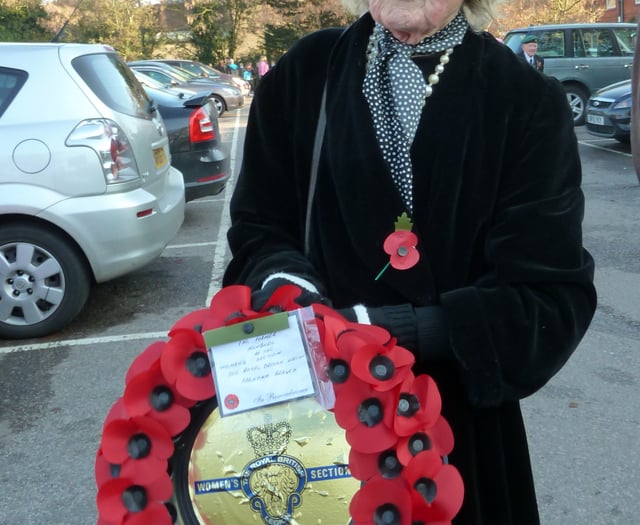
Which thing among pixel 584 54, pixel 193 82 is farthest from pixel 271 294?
pixel 193 82

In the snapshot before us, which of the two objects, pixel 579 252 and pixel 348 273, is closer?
pixel 579 252

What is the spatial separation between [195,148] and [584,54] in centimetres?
986

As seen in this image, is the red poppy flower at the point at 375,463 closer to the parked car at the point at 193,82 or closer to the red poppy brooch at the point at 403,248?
the red poppy brooch at the point at 403,248

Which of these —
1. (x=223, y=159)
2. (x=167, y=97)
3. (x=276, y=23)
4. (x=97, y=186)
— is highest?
(x=97, y=186)

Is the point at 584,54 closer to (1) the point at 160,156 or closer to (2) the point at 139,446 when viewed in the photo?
(1) the point at 160,156

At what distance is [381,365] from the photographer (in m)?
1.22

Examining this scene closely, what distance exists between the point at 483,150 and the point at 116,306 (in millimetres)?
4548

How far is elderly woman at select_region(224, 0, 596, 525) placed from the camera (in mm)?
1405

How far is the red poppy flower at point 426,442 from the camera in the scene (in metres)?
1.22

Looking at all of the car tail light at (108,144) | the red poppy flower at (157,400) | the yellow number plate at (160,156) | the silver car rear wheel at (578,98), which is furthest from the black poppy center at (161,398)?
the silver car rear wheel at (578,98)

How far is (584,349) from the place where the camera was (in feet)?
15.1

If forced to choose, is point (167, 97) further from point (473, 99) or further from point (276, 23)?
point (276, 23)

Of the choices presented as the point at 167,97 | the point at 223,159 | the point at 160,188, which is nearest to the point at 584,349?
the point at 160,188

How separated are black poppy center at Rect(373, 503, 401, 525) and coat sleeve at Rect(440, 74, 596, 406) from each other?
12.2 inches
